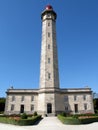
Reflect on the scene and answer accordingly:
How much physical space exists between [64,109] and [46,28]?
2535cm

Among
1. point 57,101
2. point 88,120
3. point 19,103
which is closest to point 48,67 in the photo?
point 57,101

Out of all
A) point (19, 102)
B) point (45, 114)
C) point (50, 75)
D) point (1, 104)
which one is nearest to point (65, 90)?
point (50, 75)

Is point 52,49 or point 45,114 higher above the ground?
point 52,49

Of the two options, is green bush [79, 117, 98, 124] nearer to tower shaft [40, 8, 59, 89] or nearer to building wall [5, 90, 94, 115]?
building wall [5, 90, 94, 115]

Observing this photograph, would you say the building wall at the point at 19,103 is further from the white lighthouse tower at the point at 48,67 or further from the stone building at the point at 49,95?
the white lighthouse tower at the point at 48,67

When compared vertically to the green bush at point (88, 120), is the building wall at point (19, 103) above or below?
above

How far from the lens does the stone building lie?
3878 centimetres

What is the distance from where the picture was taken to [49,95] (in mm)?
38656

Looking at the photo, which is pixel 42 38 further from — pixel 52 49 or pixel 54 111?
pixel 54 111

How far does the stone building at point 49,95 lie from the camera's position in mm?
38781

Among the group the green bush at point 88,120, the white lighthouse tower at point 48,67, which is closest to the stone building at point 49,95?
the white lighthouse tower at point 48,67

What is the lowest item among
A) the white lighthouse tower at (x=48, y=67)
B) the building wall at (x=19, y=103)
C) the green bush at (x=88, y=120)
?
the green bush at (x=88, y=120)

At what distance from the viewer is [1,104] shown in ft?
196

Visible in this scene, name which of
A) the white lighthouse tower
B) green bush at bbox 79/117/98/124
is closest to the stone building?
the white lighthouse tower
